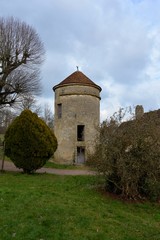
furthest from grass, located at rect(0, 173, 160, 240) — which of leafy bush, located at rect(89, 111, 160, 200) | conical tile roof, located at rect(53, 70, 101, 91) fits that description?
conical tile roof, located at rect(53, 70, 101, 91)

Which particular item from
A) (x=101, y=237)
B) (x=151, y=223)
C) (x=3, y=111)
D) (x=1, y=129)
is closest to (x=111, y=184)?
(x=151, y=223)

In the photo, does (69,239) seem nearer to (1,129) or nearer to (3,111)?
(3,111)

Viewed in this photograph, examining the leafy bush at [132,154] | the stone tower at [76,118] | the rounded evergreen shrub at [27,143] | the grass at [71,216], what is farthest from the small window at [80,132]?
the leafy bush at [132,154]

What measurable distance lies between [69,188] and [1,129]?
4489 cm

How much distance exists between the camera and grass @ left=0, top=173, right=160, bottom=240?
6520 mm

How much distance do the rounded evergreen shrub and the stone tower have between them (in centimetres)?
1116

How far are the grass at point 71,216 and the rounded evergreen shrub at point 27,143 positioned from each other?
185 inches

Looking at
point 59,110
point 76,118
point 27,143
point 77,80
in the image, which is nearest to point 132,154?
point 27,143

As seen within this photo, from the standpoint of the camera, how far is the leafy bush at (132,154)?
33.9 ft

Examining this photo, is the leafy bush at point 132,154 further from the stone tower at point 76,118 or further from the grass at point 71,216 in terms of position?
the stone tower at point 76,118

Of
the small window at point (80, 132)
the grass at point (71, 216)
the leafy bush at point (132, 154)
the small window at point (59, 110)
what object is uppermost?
the small window at point (59, 110)

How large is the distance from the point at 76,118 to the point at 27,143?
12.1 meters

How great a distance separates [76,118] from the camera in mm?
27359

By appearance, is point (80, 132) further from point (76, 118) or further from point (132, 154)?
point (132, 154)
